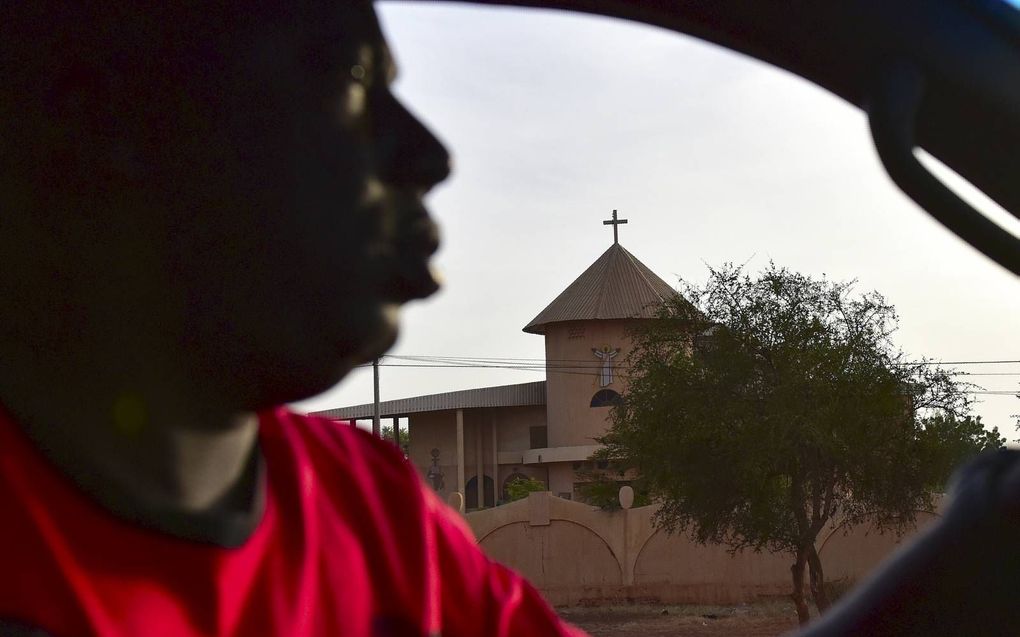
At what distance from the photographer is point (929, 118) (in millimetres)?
1114

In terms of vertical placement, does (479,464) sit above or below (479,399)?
below

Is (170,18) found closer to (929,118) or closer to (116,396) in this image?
(116,396)

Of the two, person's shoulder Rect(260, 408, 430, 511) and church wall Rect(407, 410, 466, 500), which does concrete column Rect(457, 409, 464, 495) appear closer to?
church wall Rect(407, 410, 466, 500)

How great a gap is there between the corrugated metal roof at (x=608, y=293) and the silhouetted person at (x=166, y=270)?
33070mm

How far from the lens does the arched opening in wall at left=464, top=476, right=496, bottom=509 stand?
122 feet

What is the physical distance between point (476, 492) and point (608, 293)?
26.0 feet

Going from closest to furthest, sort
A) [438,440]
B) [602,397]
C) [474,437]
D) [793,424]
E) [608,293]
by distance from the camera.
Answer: [793,424]
[602,397]
[608,293]
[474,437]
[438,440]

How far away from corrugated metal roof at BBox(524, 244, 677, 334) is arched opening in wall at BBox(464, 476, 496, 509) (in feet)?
17.5

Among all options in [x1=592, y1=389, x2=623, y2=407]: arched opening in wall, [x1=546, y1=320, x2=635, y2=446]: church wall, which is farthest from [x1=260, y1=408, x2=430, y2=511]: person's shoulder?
[x1=592, y1=389, x2=623, y2=407]: arched opening in wall

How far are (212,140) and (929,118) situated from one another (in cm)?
69

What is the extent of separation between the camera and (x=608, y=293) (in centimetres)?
3628

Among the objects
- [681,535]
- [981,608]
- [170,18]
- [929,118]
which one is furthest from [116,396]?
[681,535]

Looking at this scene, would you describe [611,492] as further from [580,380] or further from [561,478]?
[561,478]

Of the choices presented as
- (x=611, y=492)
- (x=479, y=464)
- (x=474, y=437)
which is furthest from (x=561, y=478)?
(x=611, y=492)
